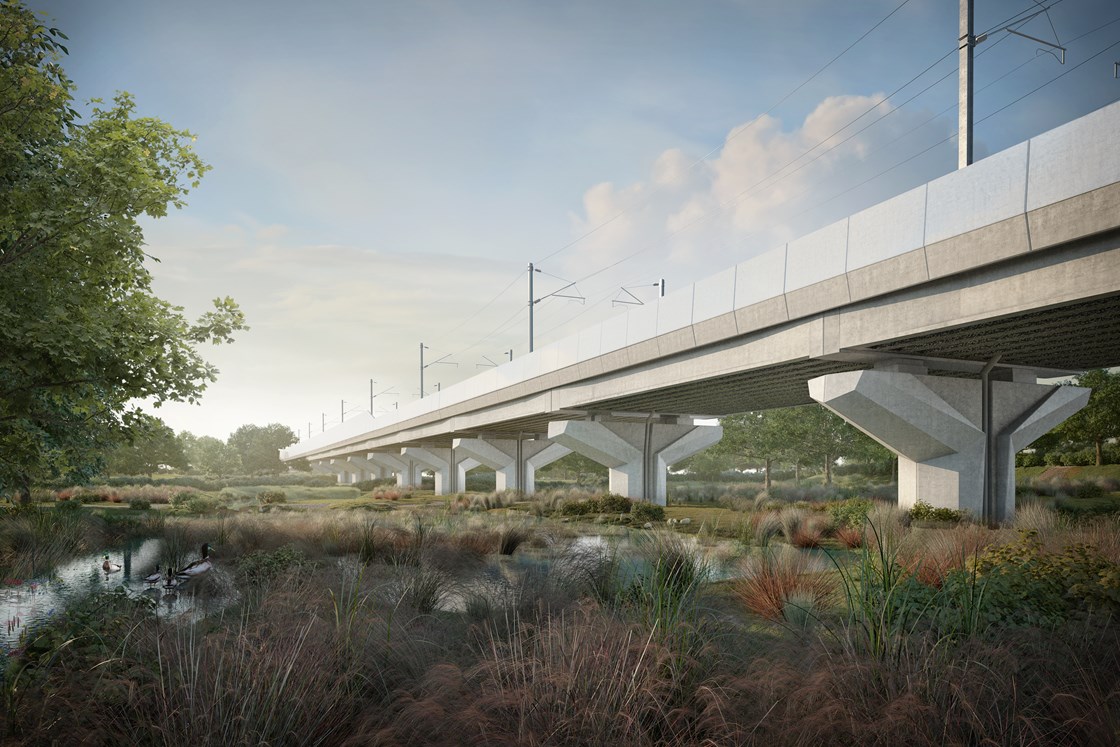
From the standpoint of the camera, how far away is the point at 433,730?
159 inches

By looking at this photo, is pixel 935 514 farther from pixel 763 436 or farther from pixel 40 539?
pixel 763 436

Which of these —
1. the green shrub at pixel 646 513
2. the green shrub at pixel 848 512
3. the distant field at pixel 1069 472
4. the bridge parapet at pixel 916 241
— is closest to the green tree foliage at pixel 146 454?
the bridge parapet at pixel 916 241

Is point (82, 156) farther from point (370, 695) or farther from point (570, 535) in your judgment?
point (570, 535)

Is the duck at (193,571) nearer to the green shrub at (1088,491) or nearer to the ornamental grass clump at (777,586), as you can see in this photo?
the ornamental grass clump at (777,586)

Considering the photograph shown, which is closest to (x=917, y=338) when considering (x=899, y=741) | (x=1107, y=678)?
(x=1107, y=678)

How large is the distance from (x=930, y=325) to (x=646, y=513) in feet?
43.7

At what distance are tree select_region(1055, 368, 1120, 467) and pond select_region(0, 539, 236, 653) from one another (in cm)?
4299

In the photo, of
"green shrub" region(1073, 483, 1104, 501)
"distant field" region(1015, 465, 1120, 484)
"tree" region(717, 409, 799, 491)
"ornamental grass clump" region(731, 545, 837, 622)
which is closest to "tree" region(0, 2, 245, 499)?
"ornamental grass clump" region(731, 545, 837, 622)

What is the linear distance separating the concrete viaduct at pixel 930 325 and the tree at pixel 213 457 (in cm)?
12548

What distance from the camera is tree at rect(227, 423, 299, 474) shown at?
144 meters

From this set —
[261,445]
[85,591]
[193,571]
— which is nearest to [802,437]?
[193,571]

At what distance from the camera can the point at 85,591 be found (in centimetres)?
977

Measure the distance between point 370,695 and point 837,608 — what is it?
175 inches

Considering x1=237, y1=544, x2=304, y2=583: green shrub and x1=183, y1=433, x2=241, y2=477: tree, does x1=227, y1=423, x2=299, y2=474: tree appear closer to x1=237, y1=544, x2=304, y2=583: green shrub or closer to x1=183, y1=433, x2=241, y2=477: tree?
x1=183, y1=433, x2=241, y2=477: tree
